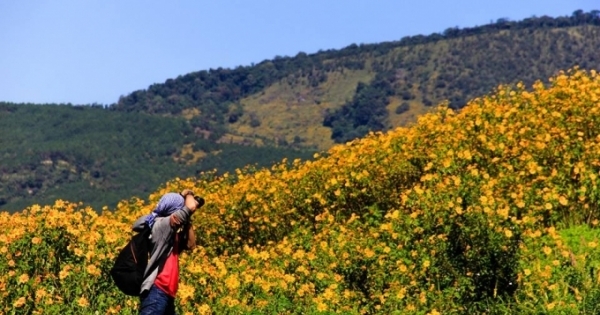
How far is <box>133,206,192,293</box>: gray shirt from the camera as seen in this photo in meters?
8.03

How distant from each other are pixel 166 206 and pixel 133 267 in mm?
530

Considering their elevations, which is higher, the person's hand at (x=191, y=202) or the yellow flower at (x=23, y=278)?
the person's hand at (x=191, y=202)

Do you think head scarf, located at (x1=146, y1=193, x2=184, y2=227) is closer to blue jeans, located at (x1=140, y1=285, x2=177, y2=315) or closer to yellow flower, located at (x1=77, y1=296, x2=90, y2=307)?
blue jeans, located at (x1=140, y1=285, x2=177, y2=315)

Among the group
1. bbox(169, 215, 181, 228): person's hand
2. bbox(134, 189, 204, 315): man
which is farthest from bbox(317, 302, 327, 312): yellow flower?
bbox(169, 215, 181, 228): person's hand

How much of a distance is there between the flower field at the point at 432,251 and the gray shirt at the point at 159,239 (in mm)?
1538

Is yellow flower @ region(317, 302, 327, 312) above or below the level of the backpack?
below

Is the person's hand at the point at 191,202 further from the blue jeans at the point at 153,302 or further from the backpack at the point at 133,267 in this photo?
the blue jeans at the point at 153,302

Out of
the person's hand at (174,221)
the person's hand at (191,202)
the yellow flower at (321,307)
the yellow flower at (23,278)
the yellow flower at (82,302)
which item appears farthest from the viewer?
the yellow flower at (321,307)

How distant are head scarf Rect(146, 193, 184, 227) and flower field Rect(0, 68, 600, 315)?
1.54 m

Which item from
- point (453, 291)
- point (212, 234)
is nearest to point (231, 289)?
point (453, 291)

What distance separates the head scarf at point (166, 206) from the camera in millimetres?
8195

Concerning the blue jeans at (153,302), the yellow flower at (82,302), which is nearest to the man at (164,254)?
the blue jeans at (153,302)

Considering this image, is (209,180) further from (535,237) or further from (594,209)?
(535,237)

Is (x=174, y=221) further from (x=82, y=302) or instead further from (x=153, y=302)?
(x=82, y=302)
